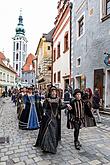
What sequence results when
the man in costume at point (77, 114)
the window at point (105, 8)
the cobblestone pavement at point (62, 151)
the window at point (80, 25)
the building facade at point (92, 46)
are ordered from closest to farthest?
the cobblestone pavement at point (62, 151)
the man in costume at point (77, 114)
the building facade at point (92, 46)
the window at point (105, 8)
the window at point (80, 25)

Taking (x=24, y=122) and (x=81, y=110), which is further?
(x=24, y=122)

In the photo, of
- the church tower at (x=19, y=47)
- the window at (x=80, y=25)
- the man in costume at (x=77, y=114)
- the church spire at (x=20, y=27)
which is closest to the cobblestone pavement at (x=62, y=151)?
the man in costume at (x=77, y=114)

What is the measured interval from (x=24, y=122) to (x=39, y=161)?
11.2 feet

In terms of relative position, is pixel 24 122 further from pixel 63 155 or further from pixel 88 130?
pixel 63 155

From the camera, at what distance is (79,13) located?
50.0ft

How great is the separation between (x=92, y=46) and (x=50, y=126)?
325 inches

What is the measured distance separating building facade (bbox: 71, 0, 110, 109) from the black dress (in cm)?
591

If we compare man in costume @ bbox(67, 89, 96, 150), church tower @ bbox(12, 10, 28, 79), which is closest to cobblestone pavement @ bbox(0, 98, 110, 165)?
man in costume @ bbox(67, 89, 96, 150)

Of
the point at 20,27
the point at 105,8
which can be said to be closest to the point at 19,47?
the point at 20,27

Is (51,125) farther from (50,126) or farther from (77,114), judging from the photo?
(77,114)

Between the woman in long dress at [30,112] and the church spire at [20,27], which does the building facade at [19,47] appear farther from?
the woman in long dress at [30,112]

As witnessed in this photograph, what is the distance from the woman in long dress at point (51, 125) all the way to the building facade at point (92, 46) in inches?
230

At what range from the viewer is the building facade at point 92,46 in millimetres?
10945

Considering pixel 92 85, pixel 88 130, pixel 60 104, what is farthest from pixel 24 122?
pixel 92 85
